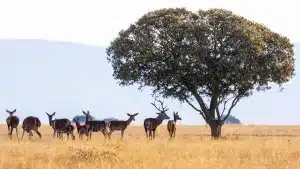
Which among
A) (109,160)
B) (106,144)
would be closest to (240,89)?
(106,144)

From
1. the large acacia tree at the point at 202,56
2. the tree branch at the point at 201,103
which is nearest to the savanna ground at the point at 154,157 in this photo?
the large acacia tree at the point at 202,56

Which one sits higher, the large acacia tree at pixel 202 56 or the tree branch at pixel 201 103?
the large acacia tree at pixel 202 56

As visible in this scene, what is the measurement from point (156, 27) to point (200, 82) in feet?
18.0

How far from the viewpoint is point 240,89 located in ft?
175

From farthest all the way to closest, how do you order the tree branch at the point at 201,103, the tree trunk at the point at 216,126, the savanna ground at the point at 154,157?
the tree branch at the point at 201,103
the tree trunk at the point at 216,126
the savanna ground at the point at 154,157

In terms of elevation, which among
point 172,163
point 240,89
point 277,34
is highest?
point 277,34

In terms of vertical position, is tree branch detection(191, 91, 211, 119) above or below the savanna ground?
above

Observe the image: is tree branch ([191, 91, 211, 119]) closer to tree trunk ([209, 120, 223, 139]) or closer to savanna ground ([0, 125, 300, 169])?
tree trunk ([209, 120, 223, 139])

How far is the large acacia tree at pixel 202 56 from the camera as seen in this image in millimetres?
51156

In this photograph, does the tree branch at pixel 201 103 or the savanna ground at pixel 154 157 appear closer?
the savanna ground at pixel 154 157

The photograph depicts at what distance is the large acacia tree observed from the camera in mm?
51156

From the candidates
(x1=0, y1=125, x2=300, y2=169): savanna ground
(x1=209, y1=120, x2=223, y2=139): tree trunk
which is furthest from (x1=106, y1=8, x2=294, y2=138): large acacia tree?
(x1=0, y1=125, x2=300, y2=169): savanna ground

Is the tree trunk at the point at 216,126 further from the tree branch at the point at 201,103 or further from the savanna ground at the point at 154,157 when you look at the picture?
the savanna ground at the point at 154,157

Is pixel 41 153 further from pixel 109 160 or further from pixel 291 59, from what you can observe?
pixel 291 59
